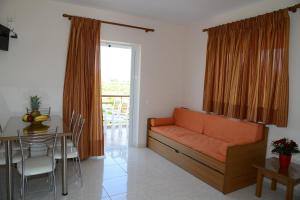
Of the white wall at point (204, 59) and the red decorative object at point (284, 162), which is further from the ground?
the white wall at point (204, 59)

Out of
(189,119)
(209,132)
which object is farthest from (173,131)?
(209,132)

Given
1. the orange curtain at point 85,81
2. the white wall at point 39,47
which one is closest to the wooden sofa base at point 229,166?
the orange curtain at point 85,81

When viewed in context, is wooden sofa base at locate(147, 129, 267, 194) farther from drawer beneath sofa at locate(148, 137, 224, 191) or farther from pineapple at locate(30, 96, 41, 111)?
pineapple at locate(30, 96, 41, 111)

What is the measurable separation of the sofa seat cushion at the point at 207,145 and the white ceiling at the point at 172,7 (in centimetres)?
230

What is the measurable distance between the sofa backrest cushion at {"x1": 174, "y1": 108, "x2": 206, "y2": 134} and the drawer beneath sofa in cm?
71

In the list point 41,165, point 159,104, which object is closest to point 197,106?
point 159,104

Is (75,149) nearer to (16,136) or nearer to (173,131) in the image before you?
(16,136)

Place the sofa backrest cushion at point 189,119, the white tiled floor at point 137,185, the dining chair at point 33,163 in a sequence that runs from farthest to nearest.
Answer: the sofa backrest cushion at point 189,119
the white tiled floor at point 137,185
the dining chair at point 33,163

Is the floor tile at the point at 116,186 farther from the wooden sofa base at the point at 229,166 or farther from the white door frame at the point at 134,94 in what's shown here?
the white door frame at the point at 134,94

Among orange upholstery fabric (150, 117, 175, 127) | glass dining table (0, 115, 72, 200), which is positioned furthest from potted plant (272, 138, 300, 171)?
glass dining table (0, 115, 72, 200)

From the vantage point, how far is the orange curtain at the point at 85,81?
3793mm

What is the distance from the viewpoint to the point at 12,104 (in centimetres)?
353

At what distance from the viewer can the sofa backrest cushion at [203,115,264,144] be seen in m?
3.24

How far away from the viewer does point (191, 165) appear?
353 cm
